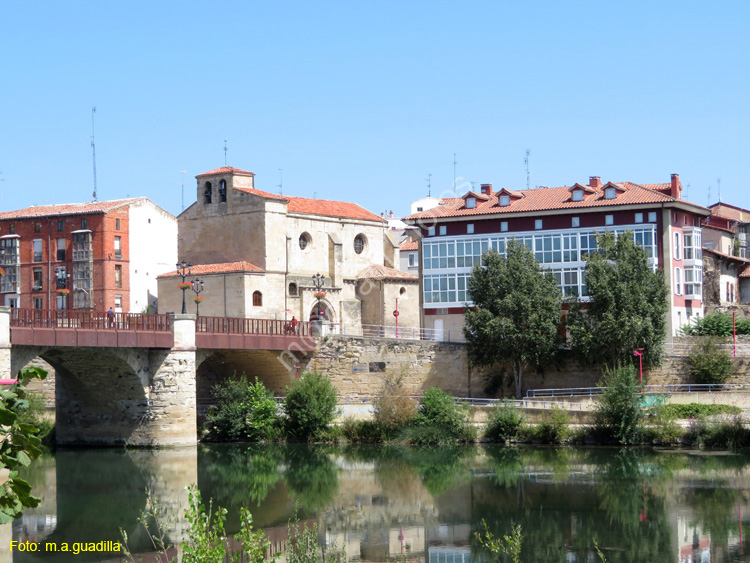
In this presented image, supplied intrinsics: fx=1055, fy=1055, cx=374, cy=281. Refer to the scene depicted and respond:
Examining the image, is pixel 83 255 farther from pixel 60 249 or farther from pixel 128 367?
pixel 128 367

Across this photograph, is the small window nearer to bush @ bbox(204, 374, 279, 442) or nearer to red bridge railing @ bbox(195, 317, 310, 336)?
red bridge railing @ bbox(195, 317, 310, 336)

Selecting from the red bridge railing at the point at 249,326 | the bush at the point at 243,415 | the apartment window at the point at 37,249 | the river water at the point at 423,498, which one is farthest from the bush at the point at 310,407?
the apartment window at the point at 37,249

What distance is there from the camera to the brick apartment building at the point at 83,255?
69750 mm

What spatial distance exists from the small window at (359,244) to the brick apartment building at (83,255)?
1491 centimetres

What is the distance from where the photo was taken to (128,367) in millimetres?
38531

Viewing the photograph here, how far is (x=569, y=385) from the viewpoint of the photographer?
4666 cm

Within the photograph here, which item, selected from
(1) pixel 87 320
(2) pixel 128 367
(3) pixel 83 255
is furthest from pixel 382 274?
(1) pixel 87 320

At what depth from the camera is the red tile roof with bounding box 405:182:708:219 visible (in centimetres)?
4750

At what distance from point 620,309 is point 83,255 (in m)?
39.9

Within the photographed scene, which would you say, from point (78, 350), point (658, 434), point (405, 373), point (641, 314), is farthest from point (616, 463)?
point (78, 350)

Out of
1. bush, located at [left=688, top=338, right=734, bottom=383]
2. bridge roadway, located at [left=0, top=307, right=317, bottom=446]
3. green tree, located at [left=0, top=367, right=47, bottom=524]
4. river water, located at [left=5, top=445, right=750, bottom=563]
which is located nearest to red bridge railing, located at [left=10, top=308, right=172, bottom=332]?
bridge roadway, located at [left=0, top=307, right=317, bottom=446]

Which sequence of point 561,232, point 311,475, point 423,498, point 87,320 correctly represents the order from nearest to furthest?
point 423,498 < point 311,475 < point 87,320 < point 561,232

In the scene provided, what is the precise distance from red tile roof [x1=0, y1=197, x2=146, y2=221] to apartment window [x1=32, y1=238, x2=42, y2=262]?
176 centimetres

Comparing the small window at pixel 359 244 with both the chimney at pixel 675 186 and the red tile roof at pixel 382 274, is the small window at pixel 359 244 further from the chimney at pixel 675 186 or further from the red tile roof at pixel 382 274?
the chimney at pixel 675 186
